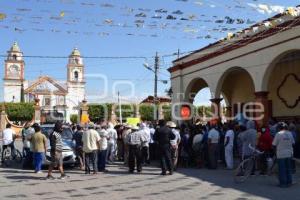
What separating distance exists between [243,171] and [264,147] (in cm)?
150

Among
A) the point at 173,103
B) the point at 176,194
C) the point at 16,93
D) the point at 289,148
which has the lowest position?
the point at 176,194

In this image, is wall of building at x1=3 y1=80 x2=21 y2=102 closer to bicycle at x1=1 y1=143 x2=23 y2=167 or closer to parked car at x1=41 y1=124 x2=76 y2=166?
bicycle at x1=1 y1=143 x2=23 y2=167

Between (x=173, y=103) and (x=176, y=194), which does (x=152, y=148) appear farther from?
(x=173, y=103)

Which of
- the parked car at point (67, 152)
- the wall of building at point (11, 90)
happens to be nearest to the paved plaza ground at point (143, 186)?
the parked car at point (67, 152)

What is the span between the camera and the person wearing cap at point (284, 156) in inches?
497

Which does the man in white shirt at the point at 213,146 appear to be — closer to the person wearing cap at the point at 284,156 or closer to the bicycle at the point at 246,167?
the bicycle at the point at 246,167

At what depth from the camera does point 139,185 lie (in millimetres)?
13039

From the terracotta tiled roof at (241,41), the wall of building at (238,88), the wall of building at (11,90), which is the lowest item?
the wall of building at (238,88)

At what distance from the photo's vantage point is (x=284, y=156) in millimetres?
12727

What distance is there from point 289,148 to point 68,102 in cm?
9125

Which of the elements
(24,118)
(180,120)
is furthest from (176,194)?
(24,118)

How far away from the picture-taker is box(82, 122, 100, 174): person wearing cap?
51.5ft

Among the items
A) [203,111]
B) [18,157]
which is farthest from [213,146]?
[203,111]

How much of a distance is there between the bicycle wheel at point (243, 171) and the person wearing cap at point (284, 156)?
107cm
